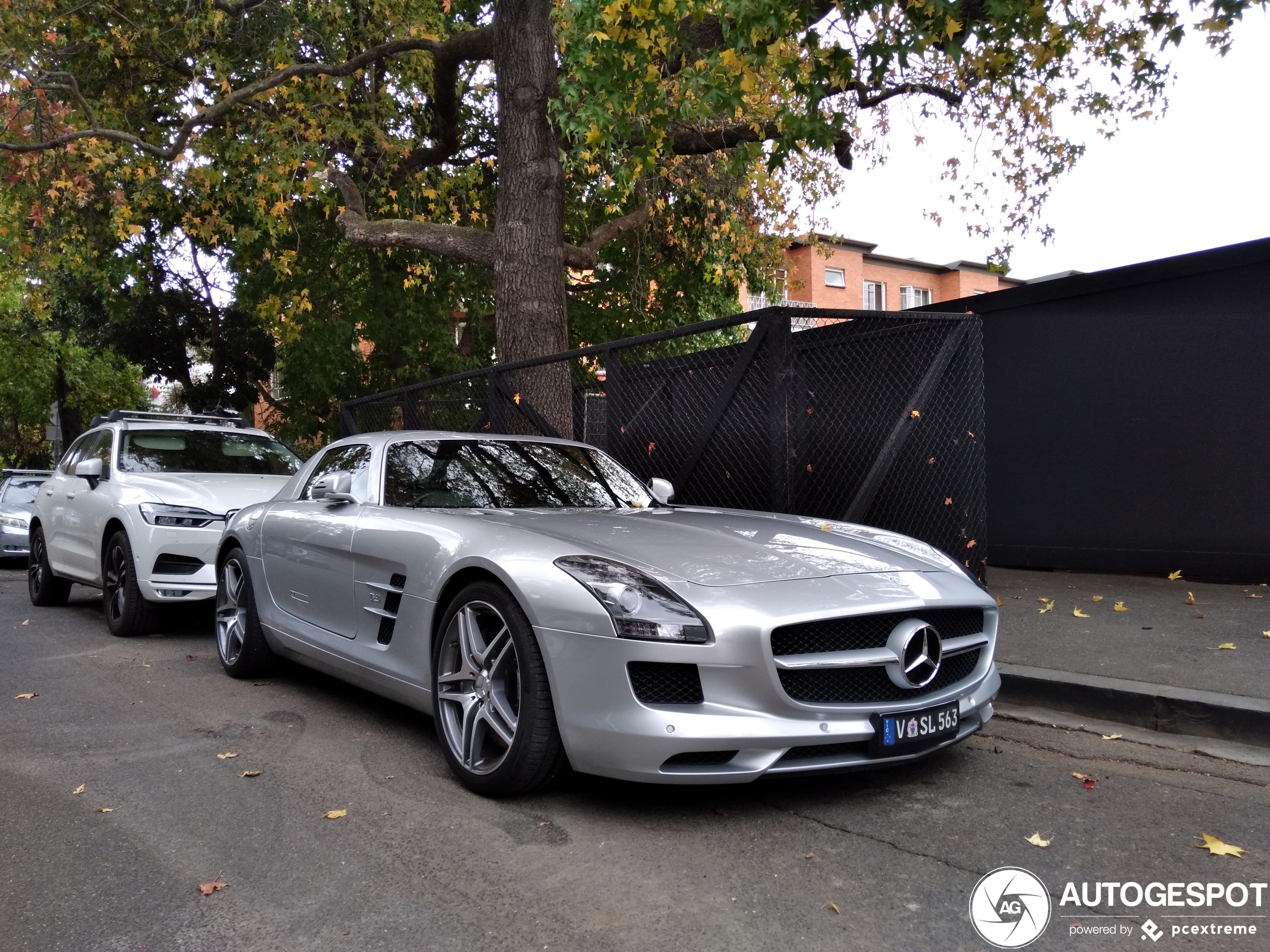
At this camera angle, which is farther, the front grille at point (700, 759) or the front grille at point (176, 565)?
the front grille at point (176, 565)

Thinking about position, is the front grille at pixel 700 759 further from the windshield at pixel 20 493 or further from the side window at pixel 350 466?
the windshield at pixel 20 493

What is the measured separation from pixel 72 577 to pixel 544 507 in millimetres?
6159

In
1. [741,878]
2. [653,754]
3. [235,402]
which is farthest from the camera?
[235,402]

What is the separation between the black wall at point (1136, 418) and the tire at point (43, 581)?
29.5ft

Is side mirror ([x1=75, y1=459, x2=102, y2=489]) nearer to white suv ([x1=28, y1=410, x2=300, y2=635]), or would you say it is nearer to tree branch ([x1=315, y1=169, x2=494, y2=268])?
white suv ([x1=28, y1=410, x2=300, y2=635])

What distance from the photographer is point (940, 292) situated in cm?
4581

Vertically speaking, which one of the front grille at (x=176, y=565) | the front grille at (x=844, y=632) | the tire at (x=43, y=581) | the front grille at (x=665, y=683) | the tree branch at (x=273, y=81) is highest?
the tree branch at (x=273, y=81)

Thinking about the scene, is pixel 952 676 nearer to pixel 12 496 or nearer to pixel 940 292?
pixel 12 496

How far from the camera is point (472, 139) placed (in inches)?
704

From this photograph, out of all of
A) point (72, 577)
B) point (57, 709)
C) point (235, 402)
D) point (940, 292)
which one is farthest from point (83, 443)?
point (940, 292)

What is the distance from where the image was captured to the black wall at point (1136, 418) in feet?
25.6

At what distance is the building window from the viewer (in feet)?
144

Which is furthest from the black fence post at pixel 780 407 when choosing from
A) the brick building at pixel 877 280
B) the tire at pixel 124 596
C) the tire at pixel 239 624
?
the brick building at pixel 877 280

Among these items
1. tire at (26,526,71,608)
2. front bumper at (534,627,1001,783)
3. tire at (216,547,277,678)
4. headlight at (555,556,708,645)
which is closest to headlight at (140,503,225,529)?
tire at (216,547,277,678)
